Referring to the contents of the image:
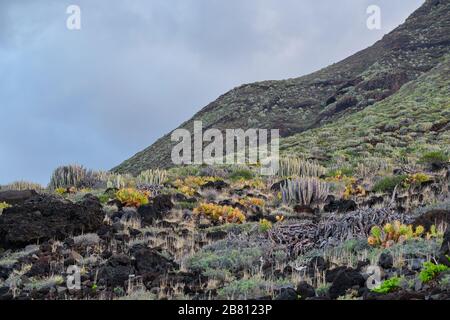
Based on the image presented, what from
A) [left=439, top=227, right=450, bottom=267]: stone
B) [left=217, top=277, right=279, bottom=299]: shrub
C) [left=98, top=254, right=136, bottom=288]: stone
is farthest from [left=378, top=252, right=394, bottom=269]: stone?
[left=98, top=254, right=136, bottom=288]: stone

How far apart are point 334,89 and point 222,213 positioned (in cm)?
5627

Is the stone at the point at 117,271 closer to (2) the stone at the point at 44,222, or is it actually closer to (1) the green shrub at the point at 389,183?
(2) the stone at the point at 44,222

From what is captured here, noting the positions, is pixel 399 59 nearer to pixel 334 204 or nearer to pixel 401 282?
pixel 334 204

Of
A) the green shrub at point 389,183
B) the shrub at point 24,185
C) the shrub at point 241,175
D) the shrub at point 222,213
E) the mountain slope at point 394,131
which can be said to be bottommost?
the shrub at point 222,213

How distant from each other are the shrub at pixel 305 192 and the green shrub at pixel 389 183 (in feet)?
3.95

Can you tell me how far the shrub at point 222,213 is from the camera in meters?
11.1

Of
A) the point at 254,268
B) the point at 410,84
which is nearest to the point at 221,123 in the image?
the point at 410,84

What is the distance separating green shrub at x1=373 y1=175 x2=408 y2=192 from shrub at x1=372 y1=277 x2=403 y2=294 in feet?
24.4

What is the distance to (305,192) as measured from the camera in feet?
42.0

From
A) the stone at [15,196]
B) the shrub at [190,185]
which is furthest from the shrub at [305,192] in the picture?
the stone at [15,196]

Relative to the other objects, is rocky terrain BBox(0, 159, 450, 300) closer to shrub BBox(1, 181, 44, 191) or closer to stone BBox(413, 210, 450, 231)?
stone BBox(413, 210, 450, 231)

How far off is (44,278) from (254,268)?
2.59 m

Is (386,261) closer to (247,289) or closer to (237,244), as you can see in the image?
(247,289)
